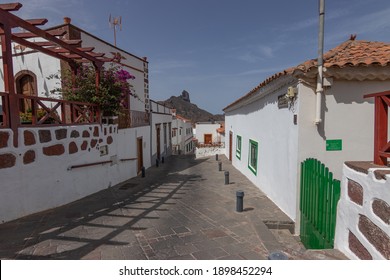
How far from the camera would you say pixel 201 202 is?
6.20 meters

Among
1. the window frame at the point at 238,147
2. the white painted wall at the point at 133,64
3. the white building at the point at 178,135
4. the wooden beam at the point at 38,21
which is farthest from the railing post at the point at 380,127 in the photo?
the white building at the point at 178,135

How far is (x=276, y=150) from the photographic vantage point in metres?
6.15

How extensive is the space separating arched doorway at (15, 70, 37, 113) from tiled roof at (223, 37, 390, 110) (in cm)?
932

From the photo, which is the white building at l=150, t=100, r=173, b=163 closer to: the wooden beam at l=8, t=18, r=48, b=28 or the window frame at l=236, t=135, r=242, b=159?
the window frame at l=236, t=135, r=242, b=159

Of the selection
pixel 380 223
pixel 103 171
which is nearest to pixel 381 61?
pixel 380 223

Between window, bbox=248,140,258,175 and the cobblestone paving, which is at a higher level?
window, bbox=248,140,258,175

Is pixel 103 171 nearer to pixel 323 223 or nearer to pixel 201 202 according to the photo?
pixel 201 202

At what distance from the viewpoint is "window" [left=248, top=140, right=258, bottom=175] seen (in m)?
8.56

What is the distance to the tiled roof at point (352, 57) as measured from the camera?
4188 millimetres

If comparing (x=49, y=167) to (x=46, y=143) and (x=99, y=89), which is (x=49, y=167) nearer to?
(x=46, y=143)

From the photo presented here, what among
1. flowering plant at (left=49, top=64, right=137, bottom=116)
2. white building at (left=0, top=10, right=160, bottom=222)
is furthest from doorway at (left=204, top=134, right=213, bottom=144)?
flowering plant at (left=49, top=64, right=137, bottom=116)

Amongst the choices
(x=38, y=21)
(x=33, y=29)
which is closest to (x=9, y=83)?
(x=33, y=29)
